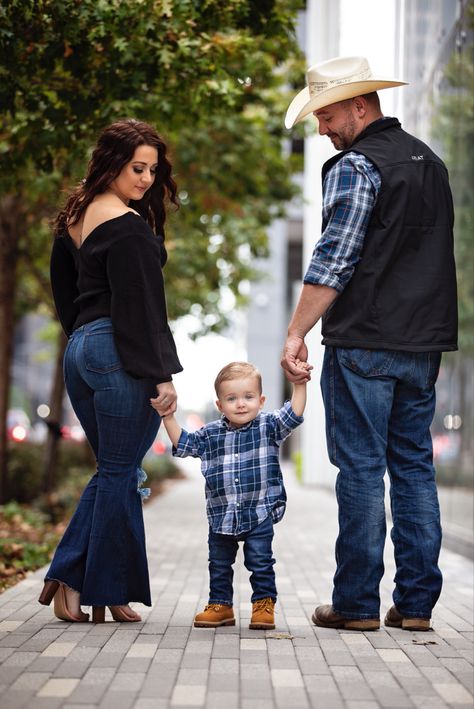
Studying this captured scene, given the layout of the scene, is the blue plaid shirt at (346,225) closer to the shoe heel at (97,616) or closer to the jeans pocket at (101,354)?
the jeans pocket at (101,354)

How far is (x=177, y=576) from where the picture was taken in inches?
271

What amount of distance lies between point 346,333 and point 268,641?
1252mm

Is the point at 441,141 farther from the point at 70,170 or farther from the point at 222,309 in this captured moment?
the point at 222,309

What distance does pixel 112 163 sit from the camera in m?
4.77

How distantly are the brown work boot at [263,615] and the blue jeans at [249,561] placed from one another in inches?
0.9

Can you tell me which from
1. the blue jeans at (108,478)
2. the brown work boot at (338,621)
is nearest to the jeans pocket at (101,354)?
the blue jeans at (108,478)

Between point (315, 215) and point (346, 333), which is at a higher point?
point (315, 215)

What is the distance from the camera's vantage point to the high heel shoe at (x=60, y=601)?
4.80 metres

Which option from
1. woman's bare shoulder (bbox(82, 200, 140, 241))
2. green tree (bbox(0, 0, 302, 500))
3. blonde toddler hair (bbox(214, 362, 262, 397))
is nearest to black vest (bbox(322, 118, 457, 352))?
blonde toddler hair (bbox(214, 362, 262, 397))

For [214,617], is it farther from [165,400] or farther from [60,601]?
[165,400]

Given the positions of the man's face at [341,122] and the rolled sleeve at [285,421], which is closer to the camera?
the rolled sleeve at [285,421]

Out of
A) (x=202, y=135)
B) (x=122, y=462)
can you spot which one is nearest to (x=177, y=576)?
(x=122, y=462)

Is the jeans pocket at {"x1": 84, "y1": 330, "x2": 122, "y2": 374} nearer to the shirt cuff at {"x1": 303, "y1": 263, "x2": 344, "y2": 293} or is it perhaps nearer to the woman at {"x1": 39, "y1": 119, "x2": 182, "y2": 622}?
the woman at {"x1": 39, "y1": 119, "x2": 182, "y2": 622}

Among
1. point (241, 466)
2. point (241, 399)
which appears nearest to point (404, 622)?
point (241, 466)
